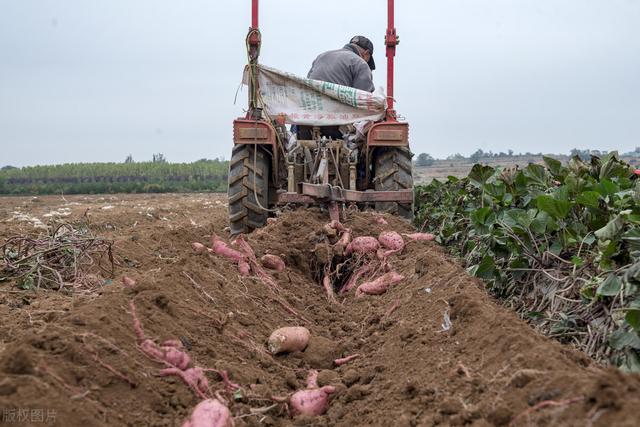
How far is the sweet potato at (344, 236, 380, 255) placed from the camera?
16.7 ft

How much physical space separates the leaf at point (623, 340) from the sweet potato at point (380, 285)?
189 cm

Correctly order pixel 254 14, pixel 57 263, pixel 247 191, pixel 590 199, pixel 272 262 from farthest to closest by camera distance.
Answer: pixel 254 14, pixel 247 191, pixel 57 263, pixel 272 262, pixel 590 199

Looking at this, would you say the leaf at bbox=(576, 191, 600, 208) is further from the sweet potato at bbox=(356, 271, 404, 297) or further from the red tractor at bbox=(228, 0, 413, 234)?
the red tractor at bbox=(228, 0, 413, 234)

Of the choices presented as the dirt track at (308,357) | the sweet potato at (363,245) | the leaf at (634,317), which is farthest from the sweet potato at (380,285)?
the leaf at (634,317)

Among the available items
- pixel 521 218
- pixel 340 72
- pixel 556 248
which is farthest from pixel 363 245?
pixel 340 72

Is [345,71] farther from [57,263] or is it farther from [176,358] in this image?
[176,358]

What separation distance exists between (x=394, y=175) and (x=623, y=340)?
4.10 meters

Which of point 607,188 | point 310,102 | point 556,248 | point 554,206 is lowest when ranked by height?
point 556,248

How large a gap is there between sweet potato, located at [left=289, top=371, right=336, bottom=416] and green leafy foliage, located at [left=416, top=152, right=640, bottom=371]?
1.32m

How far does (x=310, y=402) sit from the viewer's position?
112 inches

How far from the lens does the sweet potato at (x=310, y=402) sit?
2.82 metres

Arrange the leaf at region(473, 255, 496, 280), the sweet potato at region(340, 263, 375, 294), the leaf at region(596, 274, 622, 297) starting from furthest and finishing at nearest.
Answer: the sweet potato at region(340, 263, 375, 294)
the leaf at region(473, 255, 496, 280)
the leaf at region(596, 274, 622, 297)

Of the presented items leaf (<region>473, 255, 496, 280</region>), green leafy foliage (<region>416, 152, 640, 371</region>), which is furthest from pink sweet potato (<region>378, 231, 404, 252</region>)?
leaf (<region>473, 255, 496, 280</region>)

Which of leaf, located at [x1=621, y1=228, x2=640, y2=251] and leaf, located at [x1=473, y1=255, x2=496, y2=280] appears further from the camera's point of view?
leaf, located at [x1=473, y1=255, x2=496, y2=280]
